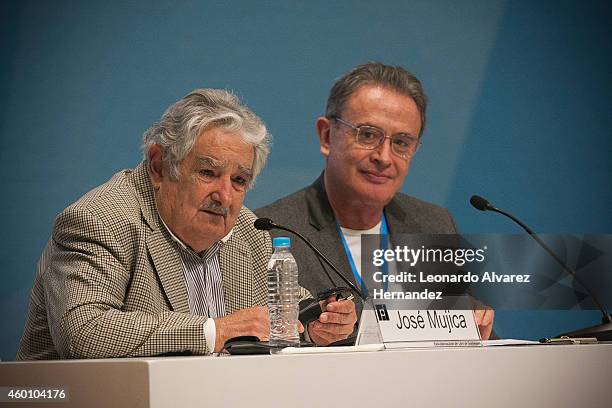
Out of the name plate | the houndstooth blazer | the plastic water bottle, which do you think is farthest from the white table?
the houndstooth blazer

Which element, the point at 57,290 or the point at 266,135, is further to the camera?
the point at 266,135

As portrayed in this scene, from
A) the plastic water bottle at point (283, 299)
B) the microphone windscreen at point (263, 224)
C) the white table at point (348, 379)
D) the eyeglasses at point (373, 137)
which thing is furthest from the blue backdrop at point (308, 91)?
the white table at point (348, 379)

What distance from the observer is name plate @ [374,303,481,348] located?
1.97 m

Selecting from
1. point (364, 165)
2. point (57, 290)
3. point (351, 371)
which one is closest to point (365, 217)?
point (364, 165)

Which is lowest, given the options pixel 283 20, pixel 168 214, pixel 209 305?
pixel 209 305

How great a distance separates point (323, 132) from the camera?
3.68 metres

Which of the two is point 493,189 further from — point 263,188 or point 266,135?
point 266,135

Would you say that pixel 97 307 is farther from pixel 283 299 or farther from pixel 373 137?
pixel 373 137

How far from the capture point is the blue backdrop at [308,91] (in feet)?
10.5

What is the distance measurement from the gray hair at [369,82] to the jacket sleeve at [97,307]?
1.45 m

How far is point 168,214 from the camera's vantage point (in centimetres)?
263

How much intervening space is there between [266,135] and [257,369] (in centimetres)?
119

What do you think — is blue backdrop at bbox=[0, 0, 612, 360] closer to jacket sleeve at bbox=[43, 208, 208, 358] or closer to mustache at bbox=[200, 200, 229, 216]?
mustache at bbox=[200, 200, 229, 216]

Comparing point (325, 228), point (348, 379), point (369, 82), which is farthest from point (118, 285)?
point (369, 82)
